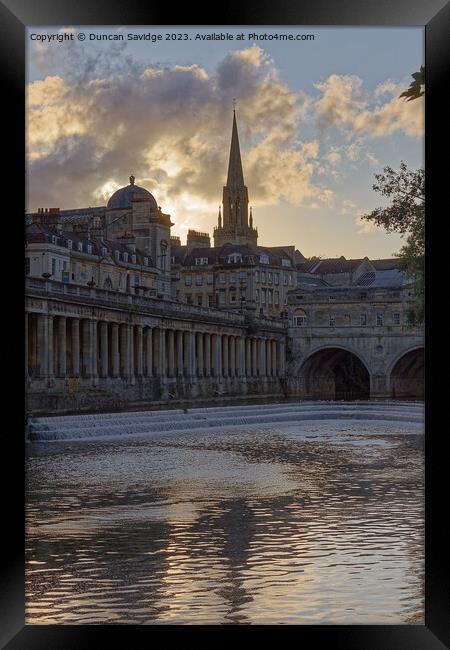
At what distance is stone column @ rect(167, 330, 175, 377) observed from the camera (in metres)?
49.7

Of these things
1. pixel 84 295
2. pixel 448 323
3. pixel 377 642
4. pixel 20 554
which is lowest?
pixel 377 642

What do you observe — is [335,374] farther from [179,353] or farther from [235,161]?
[235,161]

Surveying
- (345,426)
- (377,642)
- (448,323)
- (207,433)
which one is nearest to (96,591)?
(377,642)

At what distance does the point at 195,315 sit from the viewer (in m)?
53.5

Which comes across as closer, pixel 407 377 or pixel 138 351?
pixel 138 351

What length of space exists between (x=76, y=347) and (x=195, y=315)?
13.7 m

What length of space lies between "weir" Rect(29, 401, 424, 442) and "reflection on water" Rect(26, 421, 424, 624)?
4.18 metres

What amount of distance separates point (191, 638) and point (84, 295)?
3462 centimetres

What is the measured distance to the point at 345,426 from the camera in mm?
33375

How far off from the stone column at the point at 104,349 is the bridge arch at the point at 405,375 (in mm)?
24896

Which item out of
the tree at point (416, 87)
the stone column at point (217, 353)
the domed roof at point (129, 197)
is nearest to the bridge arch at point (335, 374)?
the stone column at point (217, 353)

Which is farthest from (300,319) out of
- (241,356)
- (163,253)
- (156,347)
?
(156,347)

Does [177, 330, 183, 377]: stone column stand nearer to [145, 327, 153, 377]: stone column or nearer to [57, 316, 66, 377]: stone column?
[145, 327, 153, 377]: stone column

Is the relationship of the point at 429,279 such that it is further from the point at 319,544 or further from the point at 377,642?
the point at 319,544
